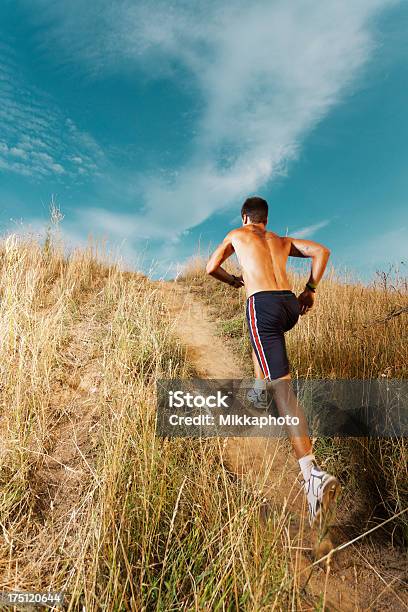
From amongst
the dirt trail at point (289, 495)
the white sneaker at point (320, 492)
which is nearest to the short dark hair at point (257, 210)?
the dirt trail at point (289, 495)

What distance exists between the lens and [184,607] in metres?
1.73

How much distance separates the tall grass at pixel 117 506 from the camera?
1.69 m

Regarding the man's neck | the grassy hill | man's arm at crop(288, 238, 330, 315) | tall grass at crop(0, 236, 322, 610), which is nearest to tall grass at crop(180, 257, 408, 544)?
the grassy hill

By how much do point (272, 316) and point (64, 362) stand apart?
8.67 feet

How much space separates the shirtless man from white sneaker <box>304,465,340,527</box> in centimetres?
2

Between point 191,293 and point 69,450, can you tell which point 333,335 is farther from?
point 191,293

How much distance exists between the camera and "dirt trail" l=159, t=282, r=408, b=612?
2084mm

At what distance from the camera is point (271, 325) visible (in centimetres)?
308

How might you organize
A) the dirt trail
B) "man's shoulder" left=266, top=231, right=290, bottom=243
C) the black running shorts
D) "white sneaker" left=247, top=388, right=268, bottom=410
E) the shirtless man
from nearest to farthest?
the dirt trail
the shirtless man
the black running shorts
"man's shoulder" left=266, top=231, right=290, bottom=243
"white sneaker" left=247, top=388, right=268, bottom=410

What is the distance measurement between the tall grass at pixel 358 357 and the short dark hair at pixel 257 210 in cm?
141

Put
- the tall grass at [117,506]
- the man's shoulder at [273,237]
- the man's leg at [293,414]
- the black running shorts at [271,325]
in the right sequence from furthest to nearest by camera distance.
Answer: the man's shoulder at [273,237] → the black running shorts at [271,325] → the man's leg at [293,414] → the tall grass at [117,506]

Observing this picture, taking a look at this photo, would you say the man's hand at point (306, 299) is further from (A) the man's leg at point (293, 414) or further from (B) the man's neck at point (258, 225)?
(A) the man's leg at point (293, 414)

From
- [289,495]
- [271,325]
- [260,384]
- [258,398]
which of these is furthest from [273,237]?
[289,495]

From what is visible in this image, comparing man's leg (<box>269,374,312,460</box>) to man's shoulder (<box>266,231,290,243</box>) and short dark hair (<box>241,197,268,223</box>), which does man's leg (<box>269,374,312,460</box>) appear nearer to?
man's shoulder (<box>266,231,290,243</box>)
